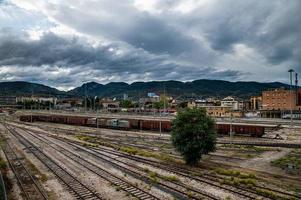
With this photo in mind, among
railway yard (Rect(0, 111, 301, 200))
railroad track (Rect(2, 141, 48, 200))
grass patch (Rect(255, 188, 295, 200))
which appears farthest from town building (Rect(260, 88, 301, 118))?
railroad track (Rect(2, 141, 48, 200))

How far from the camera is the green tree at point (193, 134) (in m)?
32.6

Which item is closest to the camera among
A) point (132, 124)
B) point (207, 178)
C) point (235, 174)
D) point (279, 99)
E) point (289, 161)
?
point (207, 178)

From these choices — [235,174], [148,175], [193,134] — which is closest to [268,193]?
[235,174]

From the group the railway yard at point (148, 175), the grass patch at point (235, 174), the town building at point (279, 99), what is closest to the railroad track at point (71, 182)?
the railway yard at point (148, 175)

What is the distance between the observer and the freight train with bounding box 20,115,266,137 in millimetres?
60416

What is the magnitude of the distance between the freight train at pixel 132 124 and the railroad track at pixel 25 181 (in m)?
28.7

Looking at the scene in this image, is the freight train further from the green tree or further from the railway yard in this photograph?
the green tree

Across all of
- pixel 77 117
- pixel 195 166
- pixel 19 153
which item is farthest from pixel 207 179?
pixel 77 117

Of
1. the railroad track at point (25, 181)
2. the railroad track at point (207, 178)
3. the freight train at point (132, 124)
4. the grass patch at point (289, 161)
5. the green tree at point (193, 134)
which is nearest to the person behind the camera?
the railroad track at point (25, 181)

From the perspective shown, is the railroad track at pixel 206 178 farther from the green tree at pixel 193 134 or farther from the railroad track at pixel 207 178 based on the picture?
the green tree at pixel 193 134

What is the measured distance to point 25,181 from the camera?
2639 cm

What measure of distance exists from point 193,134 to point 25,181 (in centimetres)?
1798

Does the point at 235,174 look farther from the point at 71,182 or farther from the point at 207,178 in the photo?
the point at 71,182

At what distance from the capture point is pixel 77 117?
102125 mm
